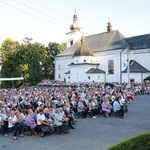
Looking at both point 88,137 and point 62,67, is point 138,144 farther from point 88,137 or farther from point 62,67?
point 62,67

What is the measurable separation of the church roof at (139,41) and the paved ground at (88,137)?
37.8 meters

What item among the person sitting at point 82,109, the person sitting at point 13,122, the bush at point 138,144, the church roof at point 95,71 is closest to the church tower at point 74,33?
the church roof at point 95,71

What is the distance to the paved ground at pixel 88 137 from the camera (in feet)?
29.3

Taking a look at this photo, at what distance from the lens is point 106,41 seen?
184 feet

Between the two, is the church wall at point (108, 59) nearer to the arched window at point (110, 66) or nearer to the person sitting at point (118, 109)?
the arched window at point (110, 66)

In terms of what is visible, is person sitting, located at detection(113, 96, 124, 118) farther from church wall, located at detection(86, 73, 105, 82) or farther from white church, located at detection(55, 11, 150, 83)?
church wall, located at detection(86, 73, 105, 82)

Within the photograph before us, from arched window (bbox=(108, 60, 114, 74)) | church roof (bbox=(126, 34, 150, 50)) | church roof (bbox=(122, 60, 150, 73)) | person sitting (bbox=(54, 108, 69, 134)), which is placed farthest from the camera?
arched window (bbox=(108, 60, 114, 74))

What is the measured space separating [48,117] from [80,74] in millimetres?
39714

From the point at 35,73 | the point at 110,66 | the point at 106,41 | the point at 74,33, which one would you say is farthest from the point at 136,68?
the point at 74,33

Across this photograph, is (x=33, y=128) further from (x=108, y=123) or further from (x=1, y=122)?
(x=108, y=123)

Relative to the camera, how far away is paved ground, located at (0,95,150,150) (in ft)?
29.3

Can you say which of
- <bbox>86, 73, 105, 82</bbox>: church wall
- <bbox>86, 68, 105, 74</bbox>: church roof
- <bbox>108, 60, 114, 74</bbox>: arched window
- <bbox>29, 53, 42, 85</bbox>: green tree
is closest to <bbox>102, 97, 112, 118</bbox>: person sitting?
<bbox>86, 73, 105, 82</bbox>: church wall

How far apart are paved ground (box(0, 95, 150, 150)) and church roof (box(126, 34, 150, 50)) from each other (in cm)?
3781

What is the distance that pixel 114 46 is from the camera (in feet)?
171
